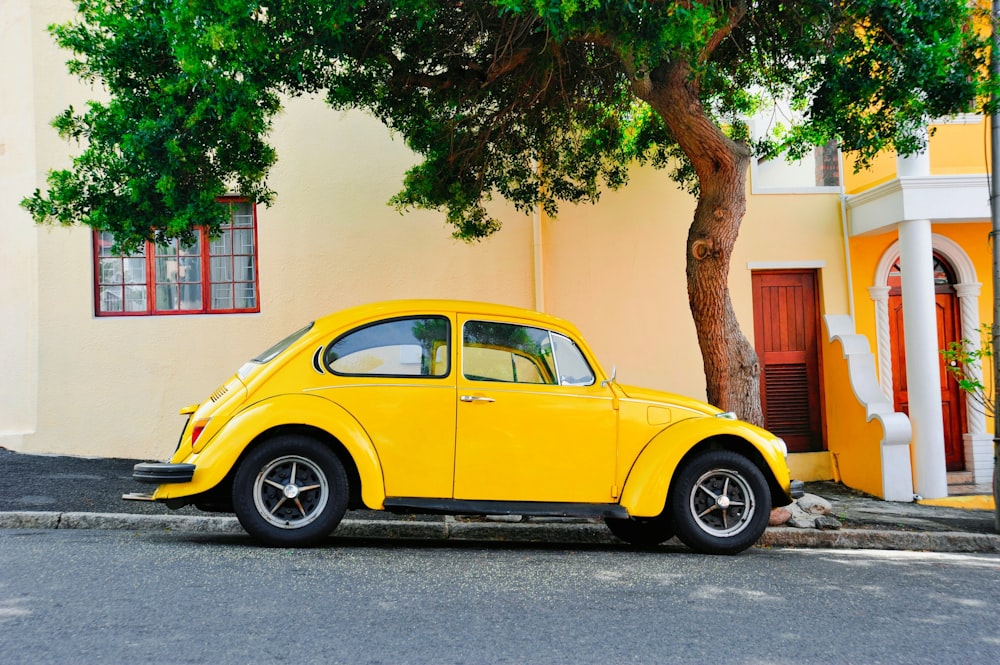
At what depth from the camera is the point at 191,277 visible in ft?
38.8

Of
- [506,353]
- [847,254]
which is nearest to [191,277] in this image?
[506,353]

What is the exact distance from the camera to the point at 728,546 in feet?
22.4

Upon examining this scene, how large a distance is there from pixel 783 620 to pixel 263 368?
156 inches

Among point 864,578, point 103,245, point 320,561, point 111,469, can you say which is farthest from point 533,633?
point 103,245

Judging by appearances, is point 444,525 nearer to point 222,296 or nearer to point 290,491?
point 290,491

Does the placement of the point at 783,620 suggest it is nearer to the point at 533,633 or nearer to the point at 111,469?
the point at 533,633

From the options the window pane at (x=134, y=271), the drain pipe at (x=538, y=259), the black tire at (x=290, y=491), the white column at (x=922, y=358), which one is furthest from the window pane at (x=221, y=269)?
the white column at (x=922, y=358)

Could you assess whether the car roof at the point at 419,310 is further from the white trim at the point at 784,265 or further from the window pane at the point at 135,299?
the white trim at the point at 784,265

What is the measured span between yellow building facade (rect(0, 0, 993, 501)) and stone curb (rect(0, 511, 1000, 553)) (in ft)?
9.27

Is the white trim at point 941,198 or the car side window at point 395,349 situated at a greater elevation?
the white trim at point 941,198

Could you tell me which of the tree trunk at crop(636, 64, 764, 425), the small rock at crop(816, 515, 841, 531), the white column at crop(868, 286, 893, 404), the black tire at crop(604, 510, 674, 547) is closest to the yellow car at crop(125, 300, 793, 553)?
the black tire at crop(604, 510, 674, 547)

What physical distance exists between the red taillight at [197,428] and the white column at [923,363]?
28.1 feet

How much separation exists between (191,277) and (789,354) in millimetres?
8229

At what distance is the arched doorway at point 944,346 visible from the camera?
495 inches
